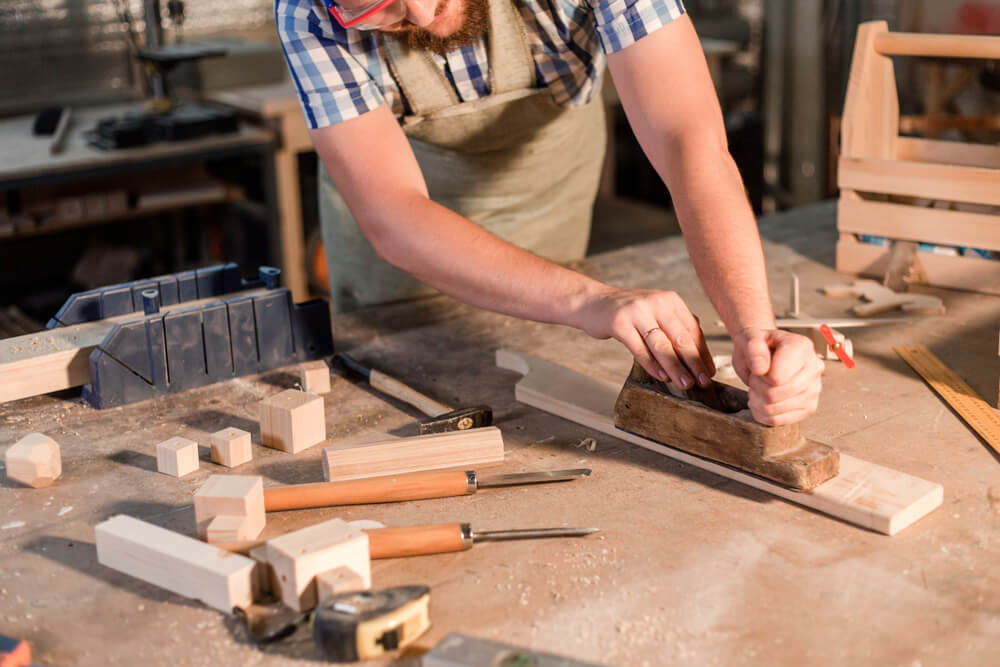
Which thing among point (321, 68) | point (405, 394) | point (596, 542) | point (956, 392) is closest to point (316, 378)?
point (405, 394)

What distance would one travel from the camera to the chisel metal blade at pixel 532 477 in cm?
133

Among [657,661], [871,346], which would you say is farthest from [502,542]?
[871,346]

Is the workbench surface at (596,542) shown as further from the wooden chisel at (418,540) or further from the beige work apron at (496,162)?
the beige work apron at (496,162)

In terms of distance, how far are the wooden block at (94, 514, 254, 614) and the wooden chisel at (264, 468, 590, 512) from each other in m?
0.14

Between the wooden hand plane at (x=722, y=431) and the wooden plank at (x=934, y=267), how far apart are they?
0.86 meters

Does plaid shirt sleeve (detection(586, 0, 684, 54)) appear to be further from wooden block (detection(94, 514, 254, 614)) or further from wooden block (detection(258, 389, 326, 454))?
wooden block (detection(94, 514, 254, 614))

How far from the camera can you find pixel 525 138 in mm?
2240

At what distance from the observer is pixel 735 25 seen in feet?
19.0

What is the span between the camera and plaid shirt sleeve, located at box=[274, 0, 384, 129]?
1689 millimetres

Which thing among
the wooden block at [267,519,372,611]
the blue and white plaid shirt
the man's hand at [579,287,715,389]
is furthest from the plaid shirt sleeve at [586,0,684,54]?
the wooden block at [267,519,372,611]

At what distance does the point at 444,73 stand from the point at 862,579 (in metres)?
1.23

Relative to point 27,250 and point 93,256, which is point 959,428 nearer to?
point 93,256

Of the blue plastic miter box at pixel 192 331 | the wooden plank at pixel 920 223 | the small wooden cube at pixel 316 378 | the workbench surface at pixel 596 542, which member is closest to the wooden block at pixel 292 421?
the workbench surface at pixel 596 542

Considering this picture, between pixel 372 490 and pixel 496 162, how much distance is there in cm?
114
